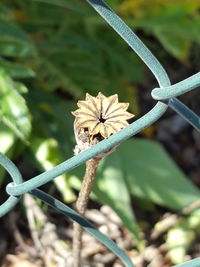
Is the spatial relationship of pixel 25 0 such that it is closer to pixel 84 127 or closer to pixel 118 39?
Result: pixel 118 39

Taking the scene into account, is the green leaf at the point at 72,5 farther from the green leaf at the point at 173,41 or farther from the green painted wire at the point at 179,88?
the green painted wire at the point at 179,88

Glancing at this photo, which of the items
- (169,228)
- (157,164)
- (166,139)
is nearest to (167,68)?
(166,139)

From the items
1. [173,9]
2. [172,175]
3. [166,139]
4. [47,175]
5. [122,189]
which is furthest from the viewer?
[166,139]

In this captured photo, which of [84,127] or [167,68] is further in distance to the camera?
[167,68]

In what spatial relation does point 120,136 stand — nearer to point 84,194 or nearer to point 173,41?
point 84,194

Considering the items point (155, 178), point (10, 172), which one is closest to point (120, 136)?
point (10, 172)

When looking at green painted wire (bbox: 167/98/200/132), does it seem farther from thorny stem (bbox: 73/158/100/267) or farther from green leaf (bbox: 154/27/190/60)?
green leaf (bbox: 154/27/190/60)

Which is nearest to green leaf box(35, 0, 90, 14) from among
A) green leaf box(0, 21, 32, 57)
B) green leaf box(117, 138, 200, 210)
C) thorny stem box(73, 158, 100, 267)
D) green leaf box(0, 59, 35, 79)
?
green leaf box(0, 21, 32, 57)
